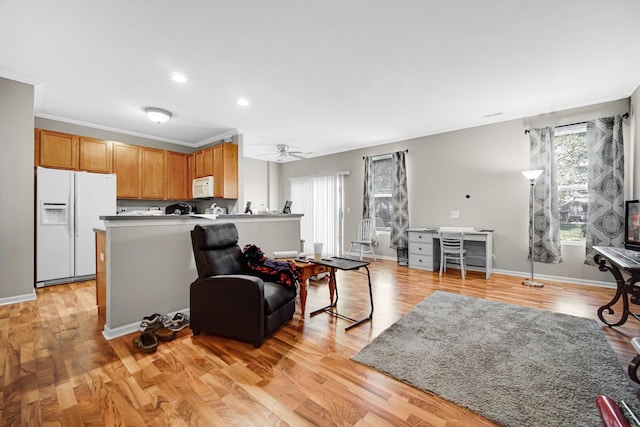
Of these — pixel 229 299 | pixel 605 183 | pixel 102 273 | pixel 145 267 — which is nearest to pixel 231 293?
pixel 229 299

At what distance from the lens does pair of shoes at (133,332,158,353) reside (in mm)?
2123

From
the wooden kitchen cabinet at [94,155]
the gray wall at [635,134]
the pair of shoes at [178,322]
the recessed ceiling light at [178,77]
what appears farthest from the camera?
the wooden kitchen cabinet at [94,155]

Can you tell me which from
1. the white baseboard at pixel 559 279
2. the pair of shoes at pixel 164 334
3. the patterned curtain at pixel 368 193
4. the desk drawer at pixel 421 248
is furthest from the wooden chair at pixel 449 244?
the pair of shoes at pixel 164 334

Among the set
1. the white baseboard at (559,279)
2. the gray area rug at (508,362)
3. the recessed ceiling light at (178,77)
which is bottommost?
the gray area rug at (508,362)

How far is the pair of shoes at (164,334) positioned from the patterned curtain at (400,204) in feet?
14.5

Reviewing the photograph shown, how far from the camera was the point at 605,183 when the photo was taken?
3691 mm

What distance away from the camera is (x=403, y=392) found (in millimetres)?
1664

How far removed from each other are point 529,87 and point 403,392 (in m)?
→ 3.87

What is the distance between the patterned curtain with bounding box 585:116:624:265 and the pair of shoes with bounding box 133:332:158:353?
5475 millimetres

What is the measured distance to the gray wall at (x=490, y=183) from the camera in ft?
13.5

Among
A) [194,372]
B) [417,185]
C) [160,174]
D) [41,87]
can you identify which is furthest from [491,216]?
[41,87]

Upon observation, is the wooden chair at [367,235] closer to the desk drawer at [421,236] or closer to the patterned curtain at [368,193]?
the patterned curtain at [368,193]

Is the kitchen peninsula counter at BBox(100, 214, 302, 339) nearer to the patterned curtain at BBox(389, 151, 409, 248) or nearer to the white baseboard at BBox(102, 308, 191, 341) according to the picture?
the white baseboard at BBox(102, 308, 191, 341)

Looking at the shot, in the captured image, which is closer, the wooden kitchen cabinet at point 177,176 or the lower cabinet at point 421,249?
the lower cabinet at point 421,249
